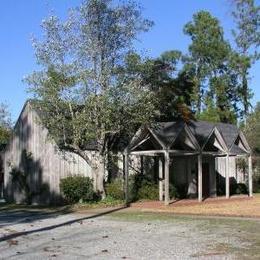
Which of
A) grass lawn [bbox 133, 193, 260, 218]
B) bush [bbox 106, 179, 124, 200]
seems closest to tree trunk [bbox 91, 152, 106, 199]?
bush [bbox 106, 179, 124, 200]

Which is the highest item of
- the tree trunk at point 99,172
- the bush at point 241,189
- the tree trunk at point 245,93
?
the tree trunk at point 245,93

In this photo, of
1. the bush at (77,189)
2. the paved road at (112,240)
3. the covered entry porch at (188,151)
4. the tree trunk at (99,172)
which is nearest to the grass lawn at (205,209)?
the covered entry porch at (188,151)

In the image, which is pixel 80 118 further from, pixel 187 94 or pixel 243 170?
pixel 187 94

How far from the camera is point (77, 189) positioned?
32.0 metres

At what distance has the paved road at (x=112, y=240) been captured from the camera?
43.5 feet

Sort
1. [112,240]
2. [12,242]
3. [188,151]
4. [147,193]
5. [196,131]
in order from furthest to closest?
[196,131] < [147,193] < [188,151] < [112,240] < [12,242]

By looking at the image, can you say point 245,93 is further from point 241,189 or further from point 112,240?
point 112,240

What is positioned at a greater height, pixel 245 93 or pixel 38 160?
pixel 245 93

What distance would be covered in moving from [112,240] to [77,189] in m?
16.5

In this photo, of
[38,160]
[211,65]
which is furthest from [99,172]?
[211,65]

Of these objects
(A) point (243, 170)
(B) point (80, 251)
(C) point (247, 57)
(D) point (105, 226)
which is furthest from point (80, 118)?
(C) point (247, 57)

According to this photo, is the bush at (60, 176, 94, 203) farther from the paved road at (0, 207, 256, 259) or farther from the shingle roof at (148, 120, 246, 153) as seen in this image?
the paved road at (0, 207, 256, 259)

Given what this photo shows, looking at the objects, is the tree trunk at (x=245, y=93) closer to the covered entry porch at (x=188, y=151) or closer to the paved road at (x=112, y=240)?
the covered entry porch at (x=188, y=151)

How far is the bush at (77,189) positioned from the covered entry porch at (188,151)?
193 cm
